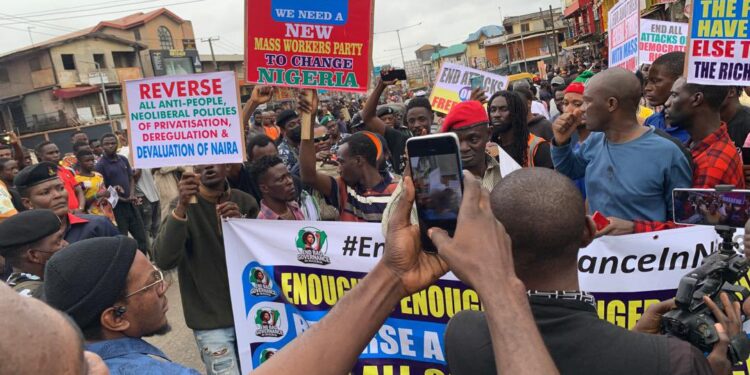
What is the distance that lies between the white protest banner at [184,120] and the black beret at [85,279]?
5.93 ft

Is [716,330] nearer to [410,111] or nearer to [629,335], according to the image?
[629,335]

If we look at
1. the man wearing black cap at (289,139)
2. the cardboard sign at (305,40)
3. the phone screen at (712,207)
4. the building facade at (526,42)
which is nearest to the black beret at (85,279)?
the phone screen at (712,207)

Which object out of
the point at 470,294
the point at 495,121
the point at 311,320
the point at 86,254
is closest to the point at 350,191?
the point at 311,320

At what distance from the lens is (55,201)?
4293 mm

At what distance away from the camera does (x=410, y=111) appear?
634 cm

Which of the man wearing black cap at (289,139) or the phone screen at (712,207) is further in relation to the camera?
the man wearing black cap at (289,139)

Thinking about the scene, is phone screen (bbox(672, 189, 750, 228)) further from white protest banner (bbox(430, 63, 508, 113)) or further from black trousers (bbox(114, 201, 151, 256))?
black trousers (bbox(114, 201, 151, 256))

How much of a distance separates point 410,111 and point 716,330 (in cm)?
502

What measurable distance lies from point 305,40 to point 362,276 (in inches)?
74.2

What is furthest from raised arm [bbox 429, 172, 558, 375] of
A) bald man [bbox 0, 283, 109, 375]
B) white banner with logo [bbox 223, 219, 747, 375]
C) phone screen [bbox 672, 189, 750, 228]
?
white banner with logo [bbox 223, 219, 747, 375]

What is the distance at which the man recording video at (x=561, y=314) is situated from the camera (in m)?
1.33

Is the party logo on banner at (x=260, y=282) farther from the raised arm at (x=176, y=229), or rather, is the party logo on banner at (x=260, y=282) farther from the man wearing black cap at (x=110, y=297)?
the man wearing black cap at (x=110, y=297)

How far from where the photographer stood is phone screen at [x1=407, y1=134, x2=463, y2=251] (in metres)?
1.45

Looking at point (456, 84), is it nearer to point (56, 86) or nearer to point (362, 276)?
point (362, 276)
